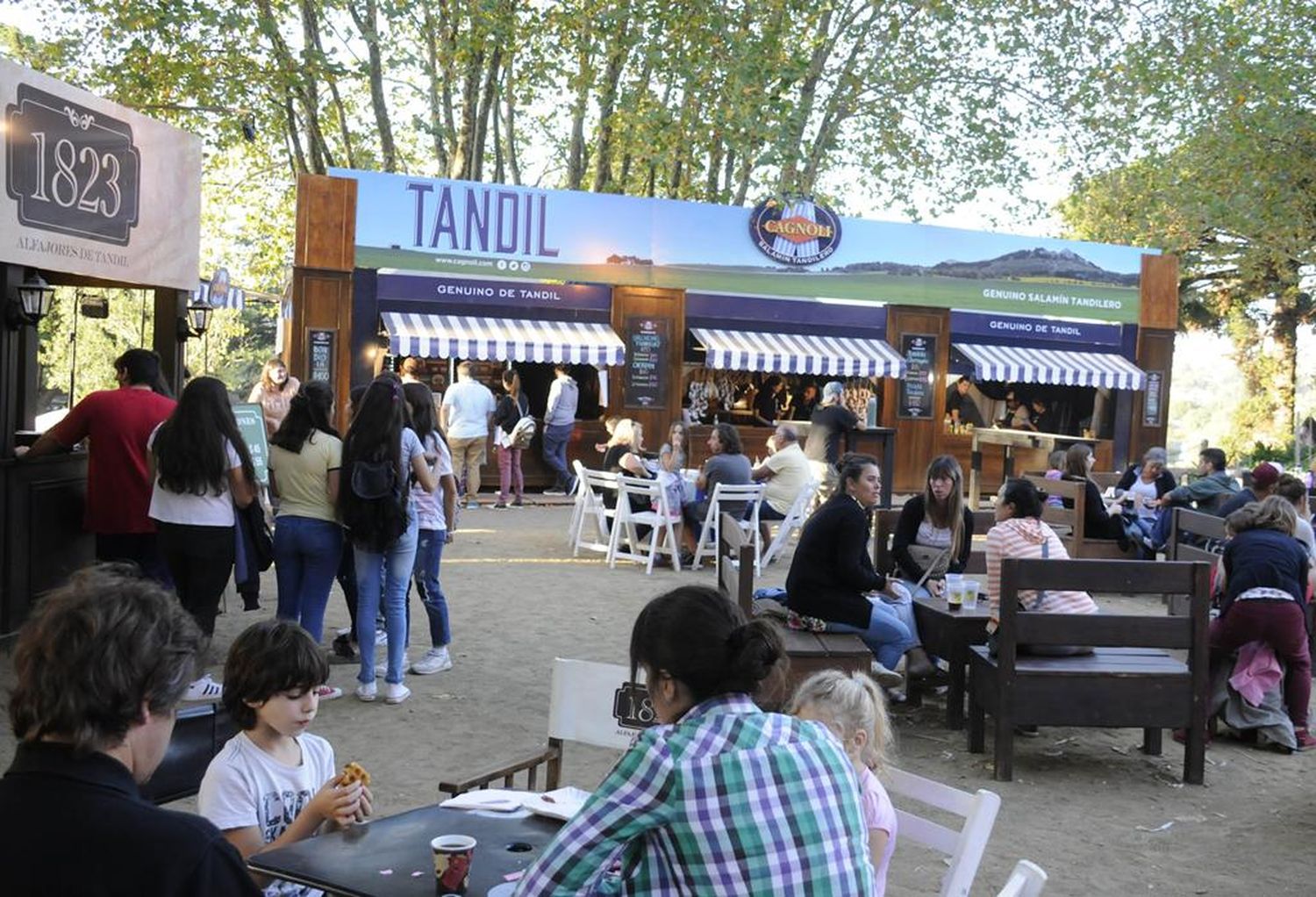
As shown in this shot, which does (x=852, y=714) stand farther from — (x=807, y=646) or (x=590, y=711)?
(x=807, y=646)

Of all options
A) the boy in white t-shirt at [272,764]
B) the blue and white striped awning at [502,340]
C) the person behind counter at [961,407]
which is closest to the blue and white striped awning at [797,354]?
the blue and white striped awning at [502,340]

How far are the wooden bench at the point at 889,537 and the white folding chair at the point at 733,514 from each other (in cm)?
289

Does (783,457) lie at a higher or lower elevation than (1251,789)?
higher

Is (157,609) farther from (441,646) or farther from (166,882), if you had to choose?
(441,646)

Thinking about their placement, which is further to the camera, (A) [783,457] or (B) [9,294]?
(A) [783,457]

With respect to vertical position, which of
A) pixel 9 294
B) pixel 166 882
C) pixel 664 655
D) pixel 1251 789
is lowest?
pixel 1251 789

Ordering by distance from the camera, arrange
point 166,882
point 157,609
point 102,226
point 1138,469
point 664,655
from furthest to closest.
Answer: point 1138,469 → point 102,226 → point 664,655 → point 157,609 → point 166,882

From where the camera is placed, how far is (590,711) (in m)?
3.70

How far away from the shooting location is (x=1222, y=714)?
20.8 ft

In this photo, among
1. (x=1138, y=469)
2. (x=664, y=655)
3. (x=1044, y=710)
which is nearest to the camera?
(x=664, y=655)

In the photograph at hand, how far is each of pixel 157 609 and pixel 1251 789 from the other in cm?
518

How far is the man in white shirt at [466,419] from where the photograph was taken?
14156 mm

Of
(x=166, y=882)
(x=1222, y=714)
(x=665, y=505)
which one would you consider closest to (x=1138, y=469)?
(x=665, y=505)

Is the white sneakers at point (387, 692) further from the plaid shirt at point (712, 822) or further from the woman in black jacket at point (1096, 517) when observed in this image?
the woman in black jacket at point (1096, 517)
